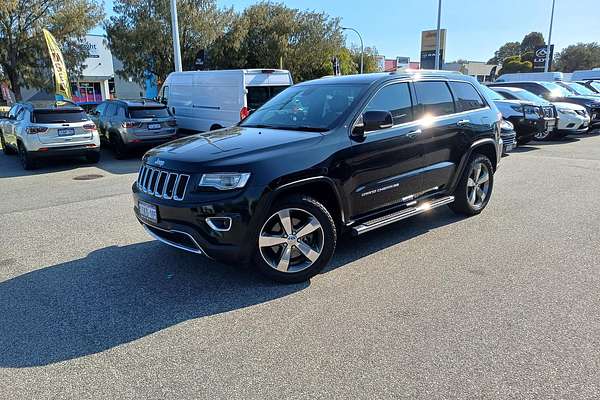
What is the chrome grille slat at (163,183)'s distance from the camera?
3744mm

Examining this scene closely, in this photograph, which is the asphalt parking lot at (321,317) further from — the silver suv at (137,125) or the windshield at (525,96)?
the windshield at (525,96)

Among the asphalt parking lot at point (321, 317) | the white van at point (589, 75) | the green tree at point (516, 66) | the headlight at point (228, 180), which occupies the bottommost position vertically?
the asphalt parking lot at point (321, 317)

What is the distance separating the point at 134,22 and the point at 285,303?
2741 cm

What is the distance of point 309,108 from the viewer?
4.79 meters

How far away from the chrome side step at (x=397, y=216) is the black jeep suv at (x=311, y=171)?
13mm

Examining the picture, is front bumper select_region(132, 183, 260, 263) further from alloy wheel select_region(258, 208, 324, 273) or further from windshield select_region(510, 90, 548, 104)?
windshield select_region(510, 90, 548, 104)

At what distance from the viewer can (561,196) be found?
7082mm

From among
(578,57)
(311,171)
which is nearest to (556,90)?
(311,171)

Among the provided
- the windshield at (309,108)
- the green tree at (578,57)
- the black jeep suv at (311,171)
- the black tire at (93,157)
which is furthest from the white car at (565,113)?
the green tree at (578,57)

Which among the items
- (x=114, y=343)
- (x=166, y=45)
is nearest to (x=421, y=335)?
(x=114, y=343)

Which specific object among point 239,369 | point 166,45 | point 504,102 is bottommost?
point 239,369

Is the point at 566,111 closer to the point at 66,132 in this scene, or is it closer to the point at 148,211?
the point at 148,211

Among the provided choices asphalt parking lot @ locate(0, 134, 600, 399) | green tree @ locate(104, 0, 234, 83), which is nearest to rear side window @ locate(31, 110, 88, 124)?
asphalt parking lot @ locate(0, 134, 600, 399)

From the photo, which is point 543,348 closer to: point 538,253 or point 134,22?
point 538,253
